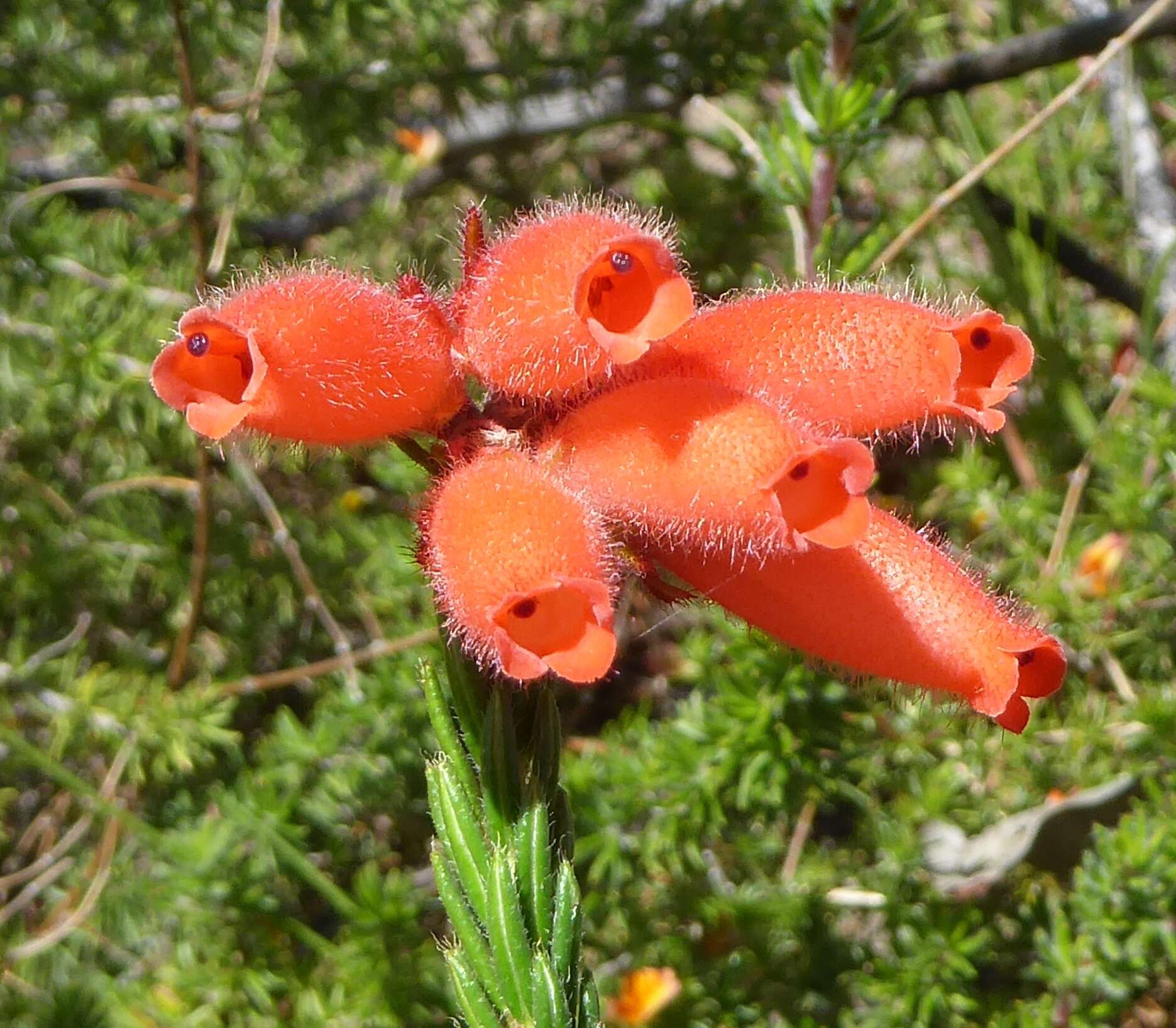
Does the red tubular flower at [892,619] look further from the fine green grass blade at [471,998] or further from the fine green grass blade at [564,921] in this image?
the fine green grass blade at [471,998]

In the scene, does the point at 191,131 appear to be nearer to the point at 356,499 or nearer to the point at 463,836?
the point at 356,499

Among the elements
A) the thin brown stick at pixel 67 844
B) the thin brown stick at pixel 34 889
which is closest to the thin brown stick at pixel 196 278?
the thin brown stick at pixel 67 844

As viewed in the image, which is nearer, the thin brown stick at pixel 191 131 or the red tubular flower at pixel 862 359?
the red tubular flower at pixel 862 359

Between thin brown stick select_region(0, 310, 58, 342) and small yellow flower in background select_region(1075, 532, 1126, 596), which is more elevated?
thin brown stick select_region(0, 310, 58, 342)

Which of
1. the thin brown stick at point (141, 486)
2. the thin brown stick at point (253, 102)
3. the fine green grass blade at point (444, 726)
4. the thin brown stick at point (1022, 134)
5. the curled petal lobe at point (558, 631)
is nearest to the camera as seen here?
the curled petal lobe at point (558, 631)

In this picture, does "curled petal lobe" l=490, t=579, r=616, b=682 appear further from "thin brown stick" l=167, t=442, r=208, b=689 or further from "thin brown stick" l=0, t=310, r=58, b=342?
"thin brown stick" l=0, t=310, r=58, b=342

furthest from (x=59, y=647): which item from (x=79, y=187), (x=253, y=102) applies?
(x=253, y=102)

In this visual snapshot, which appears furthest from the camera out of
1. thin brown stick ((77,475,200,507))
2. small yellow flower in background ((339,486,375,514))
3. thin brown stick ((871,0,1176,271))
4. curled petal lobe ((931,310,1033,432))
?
small yellow flower in background ((339,486,375,514))

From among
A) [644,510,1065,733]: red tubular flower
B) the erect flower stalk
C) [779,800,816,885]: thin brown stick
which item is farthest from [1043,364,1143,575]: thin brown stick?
the erect flower stalk

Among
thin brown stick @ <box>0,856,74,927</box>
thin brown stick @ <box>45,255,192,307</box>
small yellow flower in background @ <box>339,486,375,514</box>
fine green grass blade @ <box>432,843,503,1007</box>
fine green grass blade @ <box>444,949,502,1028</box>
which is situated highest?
fine green grass blade @ <box>432,843,503,1007</box>
